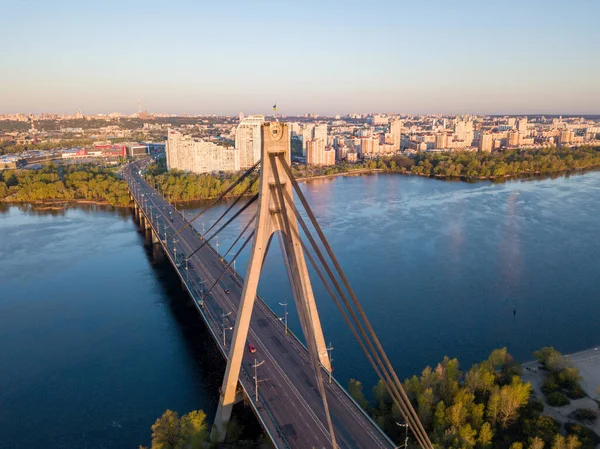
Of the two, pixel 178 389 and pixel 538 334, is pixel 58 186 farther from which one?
pixel 538 334

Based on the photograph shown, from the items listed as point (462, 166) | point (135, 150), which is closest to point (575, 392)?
point (462, 166)

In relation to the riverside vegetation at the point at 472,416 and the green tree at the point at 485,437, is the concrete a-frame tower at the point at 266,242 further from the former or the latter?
the green tree at the point at 485,437

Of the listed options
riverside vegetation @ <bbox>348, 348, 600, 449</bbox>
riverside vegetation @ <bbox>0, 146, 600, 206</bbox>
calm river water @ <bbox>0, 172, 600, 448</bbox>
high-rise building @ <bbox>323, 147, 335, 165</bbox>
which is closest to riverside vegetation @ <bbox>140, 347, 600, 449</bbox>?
riverside vegetation @ <bbox>348, 348, 600, 449</bbox>

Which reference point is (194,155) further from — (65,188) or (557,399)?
(557,399)

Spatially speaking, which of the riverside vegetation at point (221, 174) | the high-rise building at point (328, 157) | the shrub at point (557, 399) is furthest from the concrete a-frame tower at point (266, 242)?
the high-rise building at point (328, 157)

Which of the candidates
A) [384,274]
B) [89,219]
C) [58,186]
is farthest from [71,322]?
[58,186]

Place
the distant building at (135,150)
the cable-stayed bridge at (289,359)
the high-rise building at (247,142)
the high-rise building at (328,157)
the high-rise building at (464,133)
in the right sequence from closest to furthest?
1. the cable-stayed bridge at (289,359)
2. the high-rise building at (247,142)
3. the high-rise building at (328,157)
4. the distant building at (135,150)
5. the high-rise building at (464,133)

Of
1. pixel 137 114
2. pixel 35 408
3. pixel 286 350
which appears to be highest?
pixel 137 114

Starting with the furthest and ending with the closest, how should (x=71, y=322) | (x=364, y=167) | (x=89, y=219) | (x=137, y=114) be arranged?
1. (x=137, y=114)
2. (x=364, y=167)
3. (x=89, y=219)
4. (x=71, y=322)
